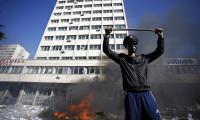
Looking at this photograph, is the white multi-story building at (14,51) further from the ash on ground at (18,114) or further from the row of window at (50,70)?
the ash on ground at (18,114)

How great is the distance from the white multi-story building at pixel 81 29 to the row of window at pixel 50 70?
6261 mm

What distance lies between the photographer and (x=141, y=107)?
2.18 m

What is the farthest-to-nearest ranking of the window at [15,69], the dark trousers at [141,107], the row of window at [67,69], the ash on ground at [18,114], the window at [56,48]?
1. the window at [56,48]
2. the window at [15,69]
3. the row of window at [67,69]
4. the ash on ground at [18,114]
5. the dark trousers at [141,107]

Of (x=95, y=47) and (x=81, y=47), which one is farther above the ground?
(x=81, y=47)

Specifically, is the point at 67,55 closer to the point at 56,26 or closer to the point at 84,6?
the point at 56,26

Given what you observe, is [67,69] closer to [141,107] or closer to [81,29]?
[81,29]

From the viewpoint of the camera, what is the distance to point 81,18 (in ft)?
147

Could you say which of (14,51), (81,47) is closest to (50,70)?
(81,47)

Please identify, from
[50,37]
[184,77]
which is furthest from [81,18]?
[184,77]

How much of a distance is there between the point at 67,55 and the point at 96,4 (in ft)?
70.4

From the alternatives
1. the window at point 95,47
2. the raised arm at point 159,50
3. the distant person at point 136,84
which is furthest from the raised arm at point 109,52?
the window at point 95,47

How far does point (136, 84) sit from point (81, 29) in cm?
4162

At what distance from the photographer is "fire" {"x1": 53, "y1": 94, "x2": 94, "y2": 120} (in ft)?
49.8

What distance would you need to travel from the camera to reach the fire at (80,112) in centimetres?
1517
